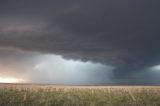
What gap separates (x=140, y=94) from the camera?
2312 inches

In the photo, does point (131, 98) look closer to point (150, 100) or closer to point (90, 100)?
point (150, 100)

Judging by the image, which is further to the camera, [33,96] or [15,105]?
[33,96]

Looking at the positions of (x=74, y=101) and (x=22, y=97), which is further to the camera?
(x=22, y=97)

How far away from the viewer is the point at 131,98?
5403 cm

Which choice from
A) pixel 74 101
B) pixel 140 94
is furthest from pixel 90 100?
pixel 140 94

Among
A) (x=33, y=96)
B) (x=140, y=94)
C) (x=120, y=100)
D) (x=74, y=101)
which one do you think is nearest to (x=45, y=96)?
(x=33, y=96)

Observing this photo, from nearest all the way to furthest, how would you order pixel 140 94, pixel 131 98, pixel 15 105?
pixel 15 105 → pixel 131 98 → pixel 140 94

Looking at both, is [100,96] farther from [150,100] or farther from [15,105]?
[15,105]

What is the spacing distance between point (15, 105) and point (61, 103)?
7719 millimetres

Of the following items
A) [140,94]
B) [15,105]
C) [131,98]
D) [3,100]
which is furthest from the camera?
[140,94]

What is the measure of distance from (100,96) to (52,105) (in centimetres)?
1288

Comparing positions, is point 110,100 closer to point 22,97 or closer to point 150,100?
point 150,100

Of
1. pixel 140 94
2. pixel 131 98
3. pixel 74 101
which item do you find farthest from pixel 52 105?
pixel 140 94

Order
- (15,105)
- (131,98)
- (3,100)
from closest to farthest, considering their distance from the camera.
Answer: (15,105) → (3,100) → (131,98)
